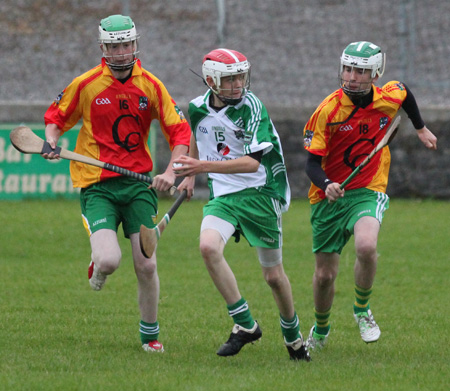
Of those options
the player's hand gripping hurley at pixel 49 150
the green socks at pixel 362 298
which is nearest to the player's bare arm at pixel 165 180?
the player's hand gripping hurley at pixel 49 150

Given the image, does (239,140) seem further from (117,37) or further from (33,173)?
(33,173)

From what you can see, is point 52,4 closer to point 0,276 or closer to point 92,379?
point 0,276

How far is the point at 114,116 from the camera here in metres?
6.05

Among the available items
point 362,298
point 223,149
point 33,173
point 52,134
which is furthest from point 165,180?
point 33,173

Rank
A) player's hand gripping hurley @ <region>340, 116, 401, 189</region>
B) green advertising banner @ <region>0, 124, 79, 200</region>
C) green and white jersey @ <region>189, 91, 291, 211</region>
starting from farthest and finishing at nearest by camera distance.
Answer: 1. green advertising banner @ <region>0, 124, 79, 200</region>
2. player's hand gripping hurley @ <region>340, 116, 401, 189</region>
3. green and white jersey @ <region>189, 91, 291, 211</region>

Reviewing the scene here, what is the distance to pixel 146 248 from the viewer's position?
561 cm

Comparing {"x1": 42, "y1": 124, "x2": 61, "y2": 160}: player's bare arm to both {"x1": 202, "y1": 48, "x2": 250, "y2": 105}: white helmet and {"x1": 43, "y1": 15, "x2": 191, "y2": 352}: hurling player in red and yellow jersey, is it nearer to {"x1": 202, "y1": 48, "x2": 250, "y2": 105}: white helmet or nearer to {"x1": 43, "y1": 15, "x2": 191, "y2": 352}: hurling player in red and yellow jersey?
{"x1": 43, "y1": 15, "x2": 191, "y2": 352}: hurling player in red and yellow jersey

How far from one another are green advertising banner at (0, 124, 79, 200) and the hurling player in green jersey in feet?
26.9

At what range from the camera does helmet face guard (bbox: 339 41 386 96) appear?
6.04 m

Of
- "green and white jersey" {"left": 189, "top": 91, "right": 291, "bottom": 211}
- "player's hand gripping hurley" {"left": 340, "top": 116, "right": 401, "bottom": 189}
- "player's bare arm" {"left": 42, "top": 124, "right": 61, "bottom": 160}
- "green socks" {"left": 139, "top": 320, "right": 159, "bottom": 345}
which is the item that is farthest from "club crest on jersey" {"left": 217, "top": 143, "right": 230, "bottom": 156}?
"green socks" {"left": 139, "top": 320, "right": 159, "bottom": 345}

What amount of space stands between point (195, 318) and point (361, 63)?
95.0 inches

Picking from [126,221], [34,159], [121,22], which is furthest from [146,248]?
[34,159]

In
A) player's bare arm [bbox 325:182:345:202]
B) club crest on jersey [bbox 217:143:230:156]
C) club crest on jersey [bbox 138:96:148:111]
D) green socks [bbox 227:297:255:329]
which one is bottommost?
green socks [bbox 227:297:255:329]

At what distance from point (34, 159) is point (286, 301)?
8690 mm
